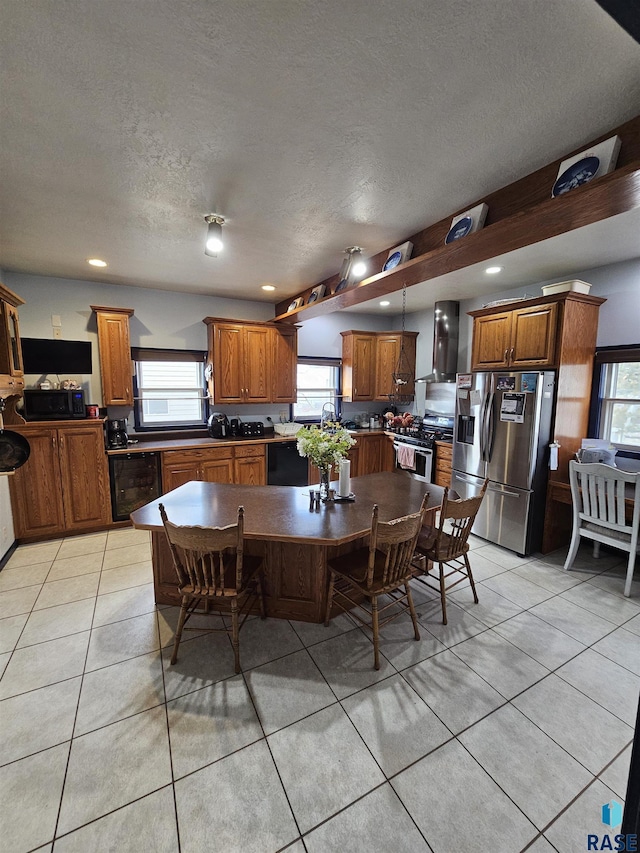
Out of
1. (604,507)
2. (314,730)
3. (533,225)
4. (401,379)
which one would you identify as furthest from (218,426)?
(604,507)

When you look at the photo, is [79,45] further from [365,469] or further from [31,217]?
[365,469]

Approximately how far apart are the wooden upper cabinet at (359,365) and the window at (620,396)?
291 centimetres

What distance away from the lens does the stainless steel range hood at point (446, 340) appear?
4.91 metres

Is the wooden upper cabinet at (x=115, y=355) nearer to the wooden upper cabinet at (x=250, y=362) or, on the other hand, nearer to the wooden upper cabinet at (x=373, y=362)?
the wooden upper cabinet at (x=250, y=362)

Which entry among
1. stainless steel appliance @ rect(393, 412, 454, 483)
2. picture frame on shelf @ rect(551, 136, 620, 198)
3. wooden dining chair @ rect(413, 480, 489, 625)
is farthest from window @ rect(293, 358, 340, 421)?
picture frame on shelf @ rect(551, 136, 620, 198)

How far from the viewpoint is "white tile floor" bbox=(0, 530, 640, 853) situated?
4.42 feet

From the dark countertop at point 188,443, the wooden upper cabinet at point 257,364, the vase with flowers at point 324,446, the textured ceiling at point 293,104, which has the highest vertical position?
the textured ceiling at point 293,104

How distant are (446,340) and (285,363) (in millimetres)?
2268

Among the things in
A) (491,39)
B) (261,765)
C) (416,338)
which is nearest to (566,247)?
(491,39)

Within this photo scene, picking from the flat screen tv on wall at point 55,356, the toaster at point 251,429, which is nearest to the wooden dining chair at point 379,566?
the toaster at point 251,429

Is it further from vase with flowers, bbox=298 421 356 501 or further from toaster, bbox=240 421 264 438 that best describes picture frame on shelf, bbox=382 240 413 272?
toaster, bbox=240 421 264 438

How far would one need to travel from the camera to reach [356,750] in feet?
5.31

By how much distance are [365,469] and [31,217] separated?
4.62 metres

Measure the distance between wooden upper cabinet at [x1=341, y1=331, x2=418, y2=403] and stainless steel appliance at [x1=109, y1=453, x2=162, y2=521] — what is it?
9.95 feet
